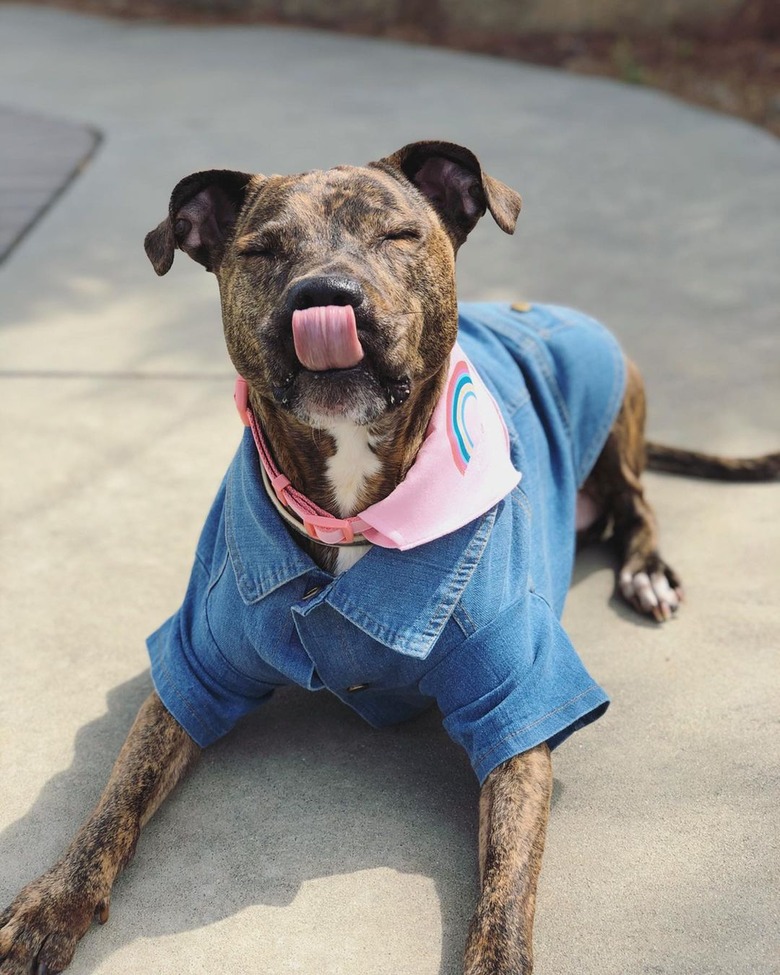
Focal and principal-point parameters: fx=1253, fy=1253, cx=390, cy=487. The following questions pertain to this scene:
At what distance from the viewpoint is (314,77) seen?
973cm

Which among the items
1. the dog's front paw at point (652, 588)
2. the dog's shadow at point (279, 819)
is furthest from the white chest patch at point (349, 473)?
the dog's front paw at point (652, 588)

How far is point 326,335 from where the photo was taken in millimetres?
2604

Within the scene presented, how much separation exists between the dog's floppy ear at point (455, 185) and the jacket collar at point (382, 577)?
2.45 feet

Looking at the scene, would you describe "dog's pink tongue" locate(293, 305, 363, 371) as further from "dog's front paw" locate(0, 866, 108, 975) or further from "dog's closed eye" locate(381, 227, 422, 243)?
"dog's front paw" locate(0, 866, 108, 975)

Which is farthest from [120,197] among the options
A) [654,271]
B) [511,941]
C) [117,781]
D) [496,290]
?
[511,941]

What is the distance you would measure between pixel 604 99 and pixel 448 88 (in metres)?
1.16

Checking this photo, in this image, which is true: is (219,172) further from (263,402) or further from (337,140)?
(337,140)

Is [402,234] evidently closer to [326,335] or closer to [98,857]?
[326,335]

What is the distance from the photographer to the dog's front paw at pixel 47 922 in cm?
255

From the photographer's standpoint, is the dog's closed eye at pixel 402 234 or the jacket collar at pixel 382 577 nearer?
the jacket collar at pixel 382 577

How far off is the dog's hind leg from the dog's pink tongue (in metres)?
1.52

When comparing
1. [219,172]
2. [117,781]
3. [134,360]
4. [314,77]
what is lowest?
[314,77]

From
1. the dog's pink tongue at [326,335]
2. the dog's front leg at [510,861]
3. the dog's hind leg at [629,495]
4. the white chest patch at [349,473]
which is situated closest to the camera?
the dog's front leg at [510,861]

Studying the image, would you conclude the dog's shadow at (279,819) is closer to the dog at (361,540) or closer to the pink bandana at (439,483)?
the dog at (361,540)
